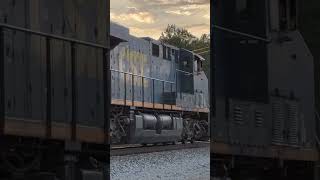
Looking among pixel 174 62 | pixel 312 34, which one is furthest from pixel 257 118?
pixel 174 62

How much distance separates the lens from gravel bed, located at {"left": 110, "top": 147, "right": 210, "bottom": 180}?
32.6 ft

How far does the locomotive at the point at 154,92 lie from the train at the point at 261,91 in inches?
421

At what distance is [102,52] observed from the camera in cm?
535

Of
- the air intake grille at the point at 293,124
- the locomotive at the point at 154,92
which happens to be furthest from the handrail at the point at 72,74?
the locomotive at the point at 154,92

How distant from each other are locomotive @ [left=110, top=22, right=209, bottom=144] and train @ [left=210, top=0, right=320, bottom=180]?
10.7 metres

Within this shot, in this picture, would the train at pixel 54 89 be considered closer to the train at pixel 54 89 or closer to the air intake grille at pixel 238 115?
the train at pixel 54 89

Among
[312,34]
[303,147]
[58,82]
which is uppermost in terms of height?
[312,34]

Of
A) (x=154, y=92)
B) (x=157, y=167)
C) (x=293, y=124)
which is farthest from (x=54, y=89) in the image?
(x=154, y=92)

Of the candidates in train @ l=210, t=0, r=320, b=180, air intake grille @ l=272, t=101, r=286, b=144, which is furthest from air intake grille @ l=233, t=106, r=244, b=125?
air intake grille @ l=272, t=101, r=286, b=144

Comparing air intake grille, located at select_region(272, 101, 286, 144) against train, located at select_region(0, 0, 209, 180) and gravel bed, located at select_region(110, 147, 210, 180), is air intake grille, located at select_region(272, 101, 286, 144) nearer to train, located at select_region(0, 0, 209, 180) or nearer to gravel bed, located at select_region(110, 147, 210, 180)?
train, located at select_region(0, 0, 209, 180)

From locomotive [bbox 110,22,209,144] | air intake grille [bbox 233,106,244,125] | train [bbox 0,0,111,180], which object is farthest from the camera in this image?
locomotive [bbox 110,22,209,144]

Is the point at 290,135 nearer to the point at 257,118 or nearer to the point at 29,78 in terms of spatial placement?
the point at 257,118

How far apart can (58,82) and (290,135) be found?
2.19m

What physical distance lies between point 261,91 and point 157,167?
22.0 ft
